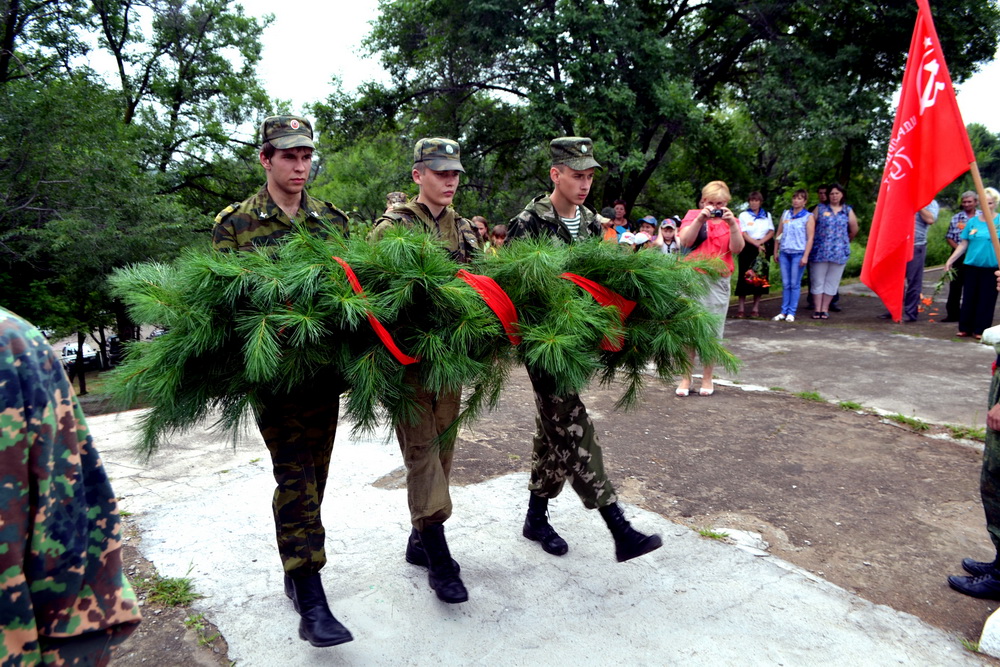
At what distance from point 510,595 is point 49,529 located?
2101 mm

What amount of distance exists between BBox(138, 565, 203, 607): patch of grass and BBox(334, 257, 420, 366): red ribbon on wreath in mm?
1392

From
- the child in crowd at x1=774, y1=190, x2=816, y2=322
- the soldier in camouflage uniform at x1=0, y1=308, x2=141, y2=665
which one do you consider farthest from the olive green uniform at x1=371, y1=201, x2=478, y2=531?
the child in crowd at x1=774, y1=190, x2=816, y2=322

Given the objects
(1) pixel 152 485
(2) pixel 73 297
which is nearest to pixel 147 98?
(2) pixel 73 297

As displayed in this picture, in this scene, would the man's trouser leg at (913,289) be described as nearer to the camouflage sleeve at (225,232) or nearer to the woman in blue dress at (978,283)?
the woman in blue dress at (978,283)

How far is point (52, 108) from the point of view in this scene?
10047 millimetres

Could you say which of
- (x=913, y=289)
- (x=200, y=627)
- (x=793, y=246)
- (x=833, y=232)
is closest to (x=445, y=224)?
(x=200, y=627)

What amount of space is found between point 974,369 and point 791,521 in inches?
166

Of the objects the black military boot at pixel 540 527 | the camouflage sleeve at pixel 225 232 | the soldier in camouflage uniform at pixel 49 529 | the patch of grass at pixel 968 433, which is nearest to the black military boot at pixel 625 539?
the black military boot at pixel 540 527

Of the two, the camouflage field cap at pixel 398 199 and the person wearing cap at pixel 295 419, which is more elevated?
the camouflage field cap at pixel 398 199

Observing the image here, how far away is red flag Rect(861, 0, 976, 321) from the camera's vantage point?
3.14 m

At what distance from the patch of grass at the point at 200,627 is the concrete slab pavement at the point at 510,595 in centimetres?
5

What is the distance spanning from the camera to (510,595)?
9.55 ft

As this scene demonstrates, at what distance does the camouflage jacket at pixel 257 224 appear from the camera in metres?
2.83

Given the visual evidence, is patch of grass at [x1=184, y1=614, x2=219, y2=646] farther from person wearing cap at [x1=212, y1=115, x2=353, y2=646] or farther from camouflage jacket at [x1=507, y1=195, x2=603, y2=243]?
camouflage jacket at [x1=507, y1=195, x2=603, y2=243]
